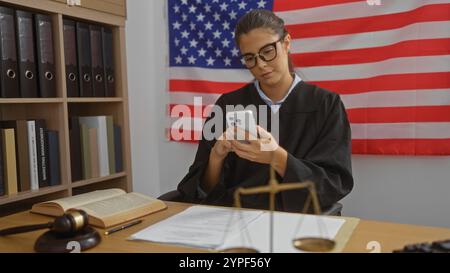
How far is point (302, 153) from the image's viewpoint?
4.03 ft

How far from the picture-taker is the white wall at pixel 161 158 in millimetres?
1771

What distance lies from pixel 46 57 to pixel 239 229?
1281 mm

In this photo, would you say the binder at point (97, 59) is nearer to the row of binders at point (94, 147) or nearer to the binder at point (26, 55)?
the row of binders at point (94, 147)

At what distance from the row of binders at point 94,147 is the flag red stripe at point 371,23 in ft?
3.36

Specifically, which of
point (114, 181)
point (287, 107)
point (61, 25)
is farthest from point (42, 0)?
point (287, 107)

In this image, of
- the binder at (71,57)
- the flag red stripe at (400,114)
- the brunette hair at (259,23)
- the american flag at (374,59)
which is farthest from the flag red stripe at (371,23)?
the binder at (71,57)

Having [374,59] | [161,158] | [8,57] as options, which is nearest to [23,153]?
[8,57]

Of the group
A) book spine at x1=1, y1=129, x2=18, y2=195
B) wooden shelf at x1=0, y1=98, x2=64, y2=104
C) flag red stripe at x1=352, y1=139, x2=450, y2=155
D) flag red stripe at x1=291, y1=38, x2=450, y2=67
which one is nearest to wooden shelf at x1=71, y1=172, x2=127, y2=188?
book spine at x1=1, y1=129, x2=18, y2=195

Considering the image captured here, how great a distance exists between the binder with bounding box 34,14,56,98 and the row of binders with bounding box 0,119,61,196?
0.46 ft

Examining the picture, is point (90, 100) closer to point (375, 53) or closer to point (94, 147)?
point (94, 147)

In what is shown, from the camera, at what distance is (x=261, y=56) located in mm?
1211

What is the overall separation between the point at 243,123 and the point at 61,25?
1.22 m

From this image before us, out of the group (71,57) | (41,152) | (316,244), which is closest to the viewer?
(316,244)

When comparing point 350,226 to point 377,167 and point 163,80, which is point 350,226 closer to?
point 377,167
